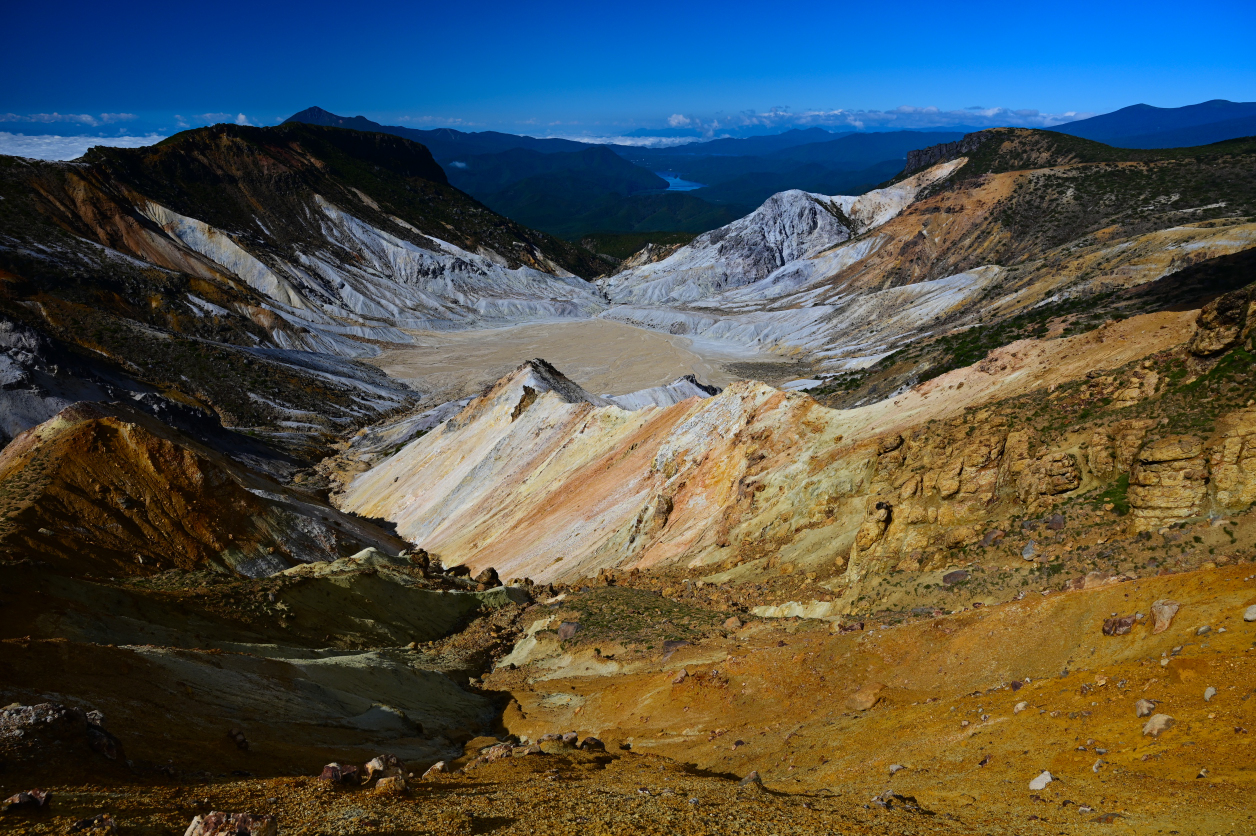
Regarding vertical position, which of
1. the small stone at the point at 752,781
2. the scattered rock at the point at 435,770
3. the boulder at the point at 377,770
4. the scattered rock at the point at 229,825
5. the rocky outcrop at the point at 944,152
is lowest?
the scattered rock at the point at 435,770

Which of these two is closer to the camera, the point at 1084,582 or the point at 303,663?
the point at 1084,582

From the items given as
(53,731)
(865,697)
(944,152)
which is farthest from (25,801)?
(944,152)

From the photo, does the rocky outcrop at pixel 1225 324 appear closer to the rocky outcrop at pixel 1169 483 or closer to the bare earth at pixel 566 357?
the rocky outcrop at pixel 1169 483

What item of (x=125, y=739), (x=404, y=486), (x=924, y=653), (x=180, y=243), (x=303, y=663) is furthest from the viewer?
(x=180, y=243)

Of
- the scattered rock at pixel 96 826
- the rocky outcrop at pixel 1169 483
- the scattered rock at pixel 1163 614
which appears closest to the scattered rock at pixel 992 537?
the rocky outcrop at pixel 1169 483

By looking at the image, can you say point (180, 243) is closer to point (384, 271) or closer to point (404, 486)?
point (384, 271)

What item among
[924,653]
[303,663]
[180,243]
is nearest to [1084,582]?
[924,653]
